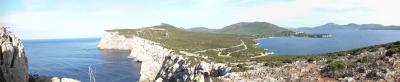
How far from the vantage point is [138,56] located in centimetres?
18962

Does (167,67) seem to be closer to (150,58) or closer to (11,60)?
(11,60)

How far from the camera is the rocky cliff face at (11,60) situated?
2375 inches

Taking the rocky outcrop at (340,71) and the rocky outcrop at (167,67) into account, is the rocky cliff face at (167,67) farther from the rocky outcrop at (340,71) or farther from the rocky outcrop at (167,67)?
the rocky outcrop at (340,71)

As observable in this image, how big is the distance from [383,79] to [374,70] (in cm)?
352

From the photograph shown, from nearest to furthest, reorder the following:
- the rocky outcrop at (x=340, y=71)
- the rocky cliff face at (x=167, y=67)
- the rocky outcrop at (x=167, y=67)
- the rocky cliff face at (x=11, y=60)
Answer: the rocky outcrop at (x=340, y=71) < the rocky cliff face at (x=11, y=60) < the rocky outcrop at (x=167, y=67) < the rocky cliff face at (x=167, y=67)

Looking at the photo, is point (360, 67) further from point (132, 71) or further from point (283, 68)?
point (132, 71)

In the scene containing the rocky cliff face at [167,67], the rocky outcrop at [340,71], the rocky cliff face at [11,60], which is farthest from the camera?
the rocky cliff face at [167,67]

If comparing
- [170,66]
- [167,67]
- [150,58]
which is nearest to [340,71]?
[170,66]

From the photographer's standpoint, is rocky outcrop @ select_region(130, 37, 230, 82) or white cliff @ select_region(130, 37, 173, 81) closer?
rocky outcrop @ select_region(130, 37, 230, 82)

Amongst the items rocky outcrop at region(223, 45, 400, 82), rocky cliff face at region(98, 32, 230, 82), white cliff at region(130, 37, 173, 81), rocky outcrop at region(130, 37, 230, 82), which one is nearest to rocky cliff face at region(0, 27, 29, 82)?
rocky cliff face at region(98, 32, 230, 82)

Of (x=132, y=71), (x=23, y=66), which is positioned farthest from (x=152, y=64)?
(x=23, y=66)

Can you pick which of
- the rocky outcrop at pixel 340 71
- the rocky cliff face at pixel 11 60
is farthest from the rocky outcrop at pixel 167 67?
the rocky cliff face at pixel 11 60

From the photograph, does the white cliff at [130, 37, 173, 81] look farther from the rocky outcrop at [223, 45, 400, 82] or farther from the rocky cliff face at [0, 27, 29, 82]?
the rocky outcrop at [223, 45, 400, 82]

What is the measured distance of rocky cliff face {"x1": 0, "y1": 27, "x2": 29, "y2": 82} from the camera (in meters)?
60.3
